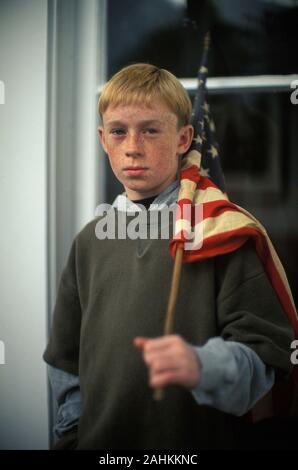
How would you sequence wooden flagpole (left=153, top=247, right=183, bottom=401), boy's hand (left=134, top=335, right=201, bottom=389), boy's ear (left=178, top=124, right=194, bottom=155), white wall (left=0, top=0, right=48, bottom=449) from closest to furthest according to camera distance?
boy's hand (left=134, top=335, right=201, bottom=389)
wooden flagpole (left=153, top=247, right=183, bottom=401)
boy's ear (left=178, top=124, right=194, bottom=155)
white wall (left=0, top=0, right=48, bottom=449)

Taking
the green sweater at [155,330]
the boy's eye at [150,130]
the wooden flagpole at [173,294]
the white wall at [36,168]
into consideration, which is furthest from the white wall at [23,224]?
the wooden flagpole at [173,294]

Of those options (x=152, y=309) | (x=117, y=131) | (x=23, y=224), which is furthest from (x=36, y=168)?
(x=152, y=309)

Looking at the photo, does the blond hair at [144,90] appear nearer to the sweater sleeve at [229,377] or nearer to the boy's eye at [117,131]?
the boy's eye at [117,131]

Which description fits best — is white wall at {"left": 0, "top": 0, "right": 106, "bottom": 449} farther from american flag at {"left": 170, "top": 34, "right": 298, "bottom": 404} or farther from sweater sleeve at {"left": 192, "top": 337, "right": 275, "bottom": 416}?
sweater sleeve at {"left": 192, "top": 337, "right": 275, "bottom": 416}

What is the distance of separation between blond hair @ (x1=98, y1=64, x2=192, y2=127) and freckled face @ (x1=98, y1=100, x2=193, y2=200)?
0.01 meters

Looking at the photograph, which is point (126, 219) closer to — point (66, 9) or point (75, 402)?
point (75, 402)

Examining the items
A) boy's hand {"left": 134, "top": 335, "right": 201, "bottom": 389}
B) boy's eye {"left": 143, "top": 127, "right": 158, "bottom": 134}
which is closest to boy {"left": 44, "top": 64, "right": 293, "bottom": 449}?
boy's eye {"left": 143, "top": 127, "right": 158, "bottom": 134}

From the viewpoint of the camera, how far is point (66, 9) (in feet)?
4.26

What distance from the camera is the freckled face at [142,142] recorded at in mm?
926

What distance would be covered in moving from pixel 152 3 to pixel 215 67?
267 mm

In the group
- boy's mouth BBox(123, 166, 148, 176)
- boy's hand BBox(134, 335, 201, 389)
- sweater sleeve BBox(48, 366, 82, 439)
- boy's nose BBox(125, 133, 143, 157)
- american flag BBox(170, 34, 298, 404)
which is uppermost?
boy's nose BBox(125, 133, 143, 157)

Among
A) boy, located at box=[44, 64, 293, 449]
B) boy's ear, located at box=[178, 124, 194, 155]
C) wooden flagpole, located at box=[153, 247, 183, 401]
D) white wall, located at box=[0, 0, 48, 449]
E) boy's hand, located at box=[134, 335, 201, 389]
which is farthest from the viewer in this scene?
white wall, located at box=[0, 0, 48, 449]

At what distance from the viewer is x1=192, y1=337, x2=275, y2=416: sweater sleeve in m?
0.72

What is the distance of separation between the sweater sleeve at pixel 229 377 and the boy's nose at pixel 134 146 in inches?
15.7
